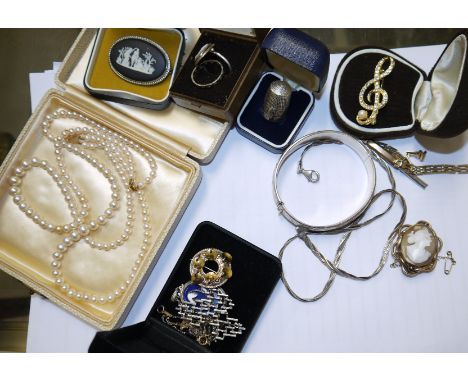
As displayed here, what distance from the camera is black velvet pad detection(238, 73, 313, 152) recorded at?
950mm

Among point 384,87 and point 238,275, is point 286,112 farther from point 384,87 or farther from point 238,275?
point 238,275

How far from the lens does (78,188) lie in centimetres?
97

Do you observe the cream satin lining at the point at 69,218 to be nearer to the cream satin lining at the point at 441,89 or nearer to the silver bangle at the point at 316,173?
the silver bangle at the point at 316,173

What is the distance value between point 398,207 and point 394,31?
0.41 m

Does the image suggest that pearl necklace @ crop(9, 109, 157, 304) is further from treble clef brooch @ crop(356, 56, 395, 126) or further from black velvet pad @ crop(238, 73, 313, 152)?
treble clef brooch @ crop(356, 56, 395, 126)

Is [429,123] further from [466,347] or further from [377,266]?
[466,347]

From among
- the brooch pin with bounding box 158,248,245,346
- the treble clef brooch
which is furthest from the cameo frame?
the brooch pin with bounding box 158,248,245,346

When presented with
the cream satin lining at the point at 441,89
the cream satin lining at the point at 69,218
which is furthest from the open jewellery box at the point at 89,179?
the cream satin lining at the point at 441,89

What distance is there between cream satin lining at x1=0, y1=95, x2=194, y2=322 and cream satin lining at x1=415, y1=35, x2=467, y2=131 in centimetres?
47

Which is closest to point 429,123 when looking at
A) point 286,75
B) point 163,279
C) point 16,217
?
point 286,75

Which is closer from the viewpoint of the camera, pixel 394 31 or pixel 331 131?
pixel 331 131

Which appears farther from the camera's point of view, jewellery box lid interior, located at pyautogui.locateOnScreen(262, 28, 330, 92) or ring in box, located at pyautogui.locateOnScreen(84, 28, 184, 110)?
ring in box, located at pyautogui.locateOnScreen(84, 28, 184, 110)

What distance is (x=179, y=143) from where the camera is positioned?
0.96 metres

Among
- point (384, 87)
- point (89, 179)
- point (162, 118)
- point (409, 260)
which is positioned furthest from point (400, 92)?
point (89, 179)
